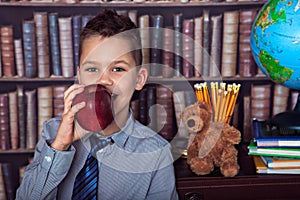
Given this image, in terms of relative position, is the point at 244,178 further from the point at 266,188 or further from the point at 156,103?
the point at 156,103

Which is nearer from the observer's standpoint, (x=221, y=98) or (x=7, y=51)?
(x=221, y=98)

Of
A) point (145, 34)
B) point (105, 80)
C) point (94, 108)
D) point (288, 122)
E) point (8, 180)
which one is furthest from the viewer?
point (8, 180)

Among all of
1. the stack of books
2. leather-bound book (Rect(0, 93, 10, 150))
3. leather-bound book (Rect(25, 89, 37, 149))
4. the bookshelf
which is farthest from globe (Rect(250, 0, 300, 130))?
leather-bound book (Rect(0, 93, 10, 150))

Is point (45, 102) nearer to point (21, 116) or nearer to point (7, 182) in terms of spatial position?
point (21, 116)

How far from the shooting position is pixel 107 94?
118cm

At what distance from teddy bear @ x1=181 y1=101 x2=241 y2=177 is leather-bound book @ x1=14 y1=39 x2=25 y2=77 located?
91cm

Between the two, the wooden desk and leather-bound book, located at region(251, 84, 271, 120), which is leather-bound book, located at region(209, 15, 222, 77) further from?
the wooden desk

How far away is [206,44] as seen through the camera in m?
1.94

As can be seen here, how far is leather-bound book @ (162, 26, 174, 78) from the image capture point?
75.9 inches

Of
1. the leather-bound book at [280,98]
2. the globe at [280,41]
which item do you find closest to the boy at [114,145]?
the globe at [280,41]

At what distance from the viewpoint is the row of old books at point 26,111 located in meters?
2.00

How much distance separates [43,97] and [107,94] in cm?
91

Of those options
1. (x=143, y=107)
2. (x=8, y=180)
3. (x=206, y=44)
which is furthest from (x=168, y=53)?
(x=8, y=180)

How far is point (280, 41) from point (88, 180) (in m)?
0.79
